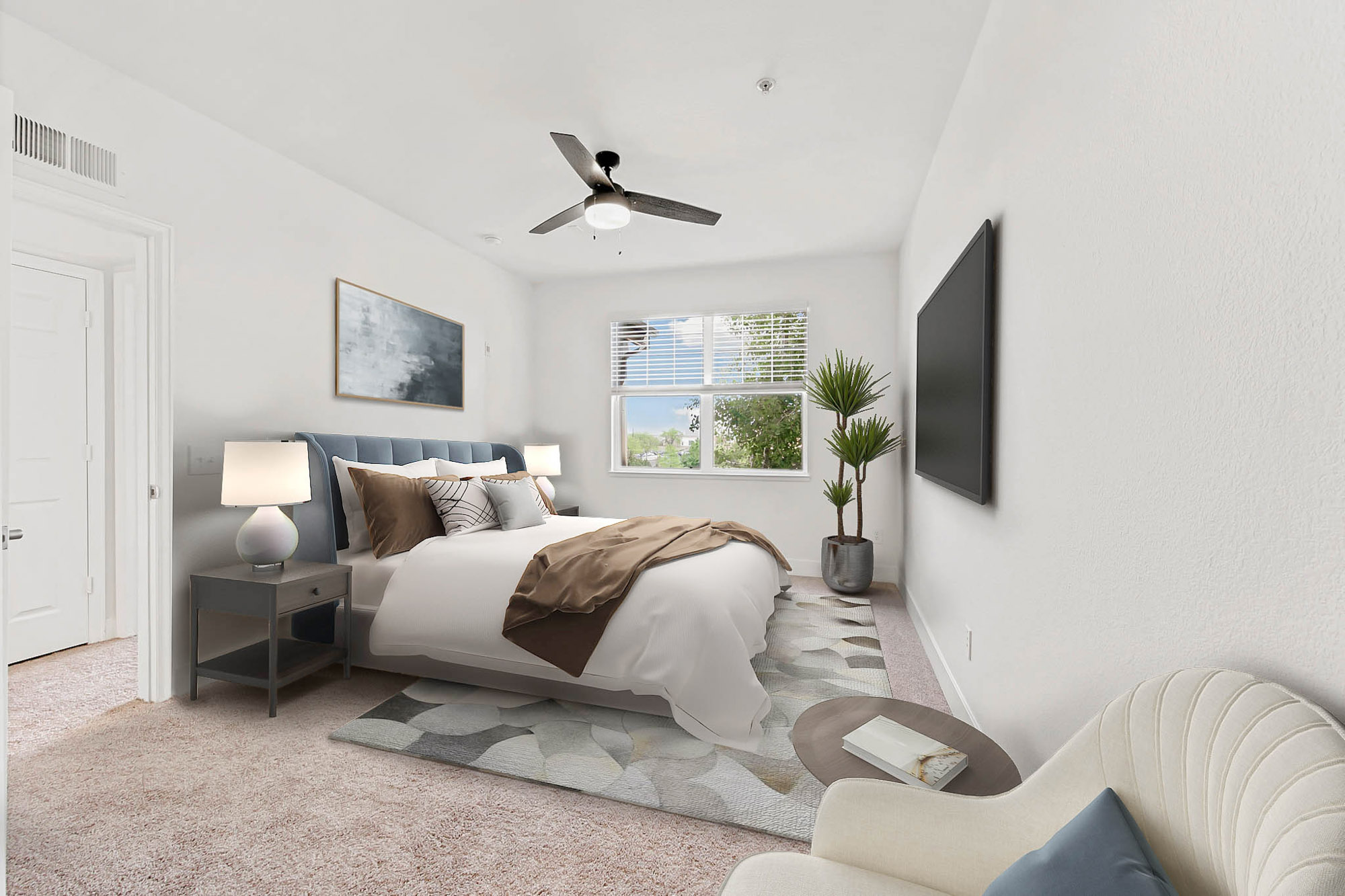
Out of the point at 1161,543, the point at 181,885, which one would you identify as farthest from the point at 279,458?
the point at 1161,543

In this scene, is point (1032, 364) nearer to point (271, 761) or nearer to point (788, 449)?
point (271, 761)

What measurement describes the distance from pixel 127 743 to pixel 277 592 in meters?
0.70

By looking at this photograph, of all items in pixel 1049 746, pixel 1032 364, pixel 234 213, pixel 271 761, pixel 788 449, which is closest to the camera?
pixel 1049 746

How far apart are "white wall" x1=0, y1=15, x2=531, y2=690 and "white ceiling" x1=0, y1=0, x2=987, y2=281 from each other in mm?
119

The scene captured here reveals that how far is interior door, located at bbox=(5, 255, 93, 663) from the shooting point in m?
3.05

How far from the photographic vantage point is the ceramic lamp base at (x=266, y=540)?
103 inches

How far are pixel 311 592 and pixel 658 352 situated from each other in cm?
352

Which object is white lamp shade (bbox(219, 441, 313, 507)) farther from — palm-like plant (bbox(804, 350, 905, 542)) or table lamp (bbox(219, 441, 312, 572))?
palm-like plant (bbox(804, 350, 905, 542))

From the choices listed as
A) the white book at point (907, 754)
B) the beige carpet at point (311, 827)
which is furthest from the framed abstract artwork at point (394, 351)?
the white book at point (907, 754)

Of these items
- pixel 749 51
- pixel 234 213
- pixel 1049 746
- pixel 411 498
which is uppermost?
pixel 749 51

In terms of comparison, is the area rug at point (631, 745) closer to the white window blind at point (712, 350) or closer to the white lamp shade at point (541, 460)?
the white lamp shade at point (541, 460)

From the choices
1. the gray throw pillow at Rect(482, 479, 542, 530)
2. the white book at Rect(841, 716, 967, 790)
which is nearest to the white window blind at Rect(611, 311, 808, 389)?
the gray throw pillow at Rect(482, 479, 542, 530)

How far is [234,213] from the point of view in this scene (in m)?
2.93

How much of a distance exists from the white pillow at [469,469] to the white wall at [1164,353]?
3081 mm
